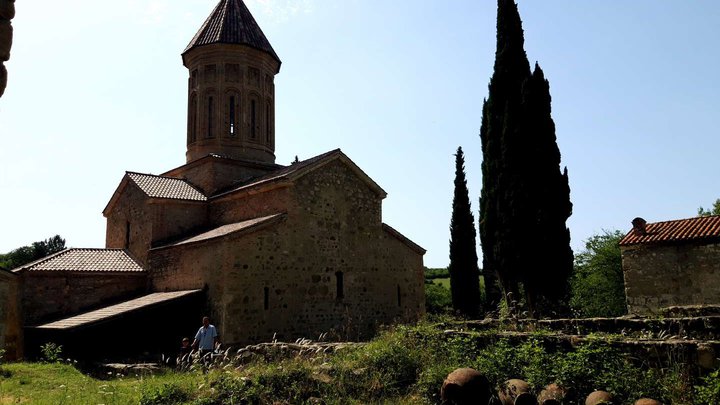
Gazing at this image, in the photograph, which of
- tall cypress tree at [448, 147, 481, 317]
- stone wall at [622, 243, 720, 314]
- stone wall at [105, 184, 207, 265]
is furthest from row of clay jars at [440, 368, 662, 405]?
tall cypress tree at [448, 147, 481, 317]

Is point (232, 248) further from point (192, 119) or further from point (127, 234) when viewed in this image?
point (192, 119)

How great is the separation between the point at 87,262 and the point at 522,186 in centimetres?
1265

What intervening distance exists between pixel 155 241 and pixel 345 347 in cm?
885

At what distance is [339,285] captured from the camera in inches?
552

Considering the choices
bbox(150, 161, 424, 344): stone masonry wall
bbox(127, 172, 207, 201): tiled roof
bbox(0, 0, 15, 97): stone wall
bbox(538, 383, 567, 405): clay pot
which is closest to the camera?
bbox(0, 0, 15, 97): stone wall

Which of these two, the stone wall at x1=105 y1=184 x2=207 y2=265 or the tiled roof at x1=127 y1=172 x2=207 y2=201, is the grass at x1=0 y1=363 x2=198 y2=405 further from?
the tiled roof at x1=127 y1=172 x2=207 y2=201

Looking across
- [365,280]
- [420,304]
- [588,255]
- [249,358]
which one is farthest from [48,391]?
[588,255]

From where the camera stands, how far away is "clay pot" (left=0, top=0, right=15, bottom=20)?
111 inches

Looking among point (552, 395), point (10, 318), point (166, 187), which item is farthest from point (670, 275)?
point (10, 318)

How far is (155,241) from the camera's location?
49.3 feet

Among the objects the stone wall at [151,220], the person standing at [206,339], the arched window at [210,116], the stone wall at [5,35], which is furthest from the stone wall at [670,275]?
the stone wall at [5,35]

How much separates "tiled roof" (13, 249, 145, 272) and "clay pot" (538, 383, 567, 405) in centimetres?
1233

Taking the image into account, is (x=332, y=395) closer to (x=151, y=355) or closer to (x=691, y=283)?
(x=151, y=355)

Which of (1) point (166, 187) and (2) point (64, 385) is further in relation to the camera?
(1) point (166, 187)
